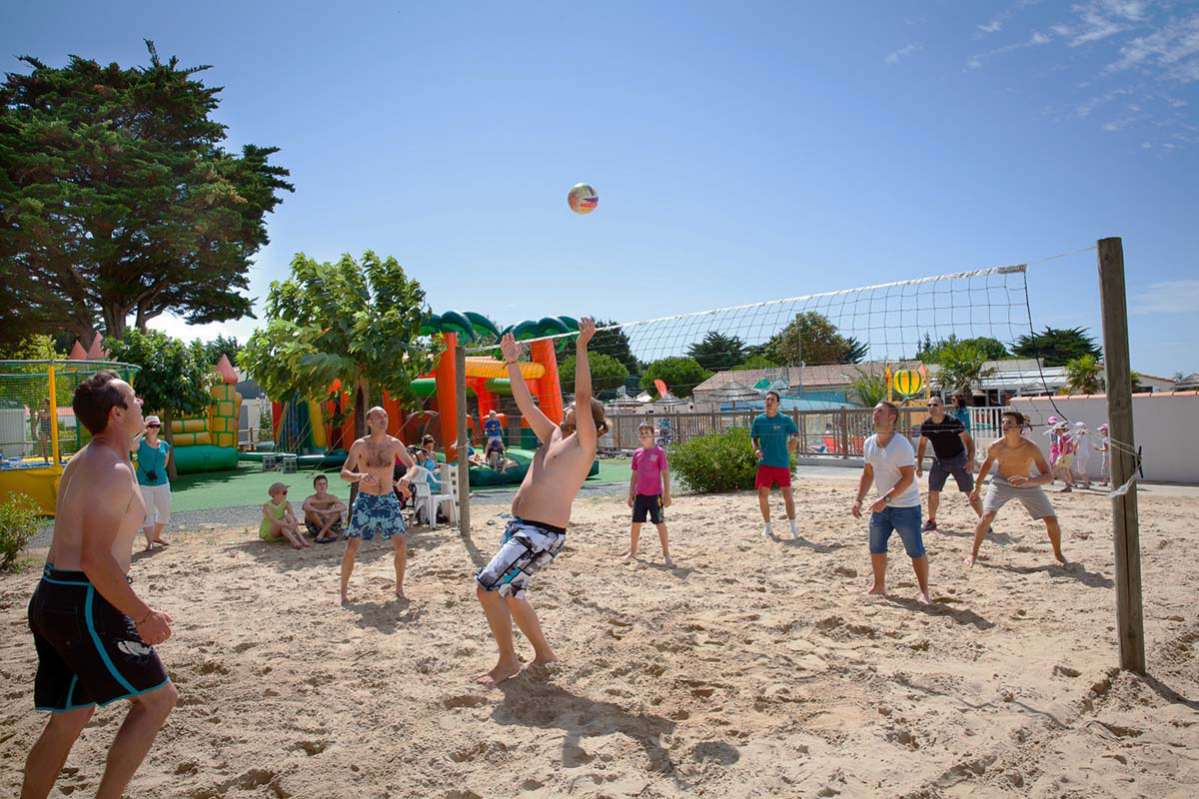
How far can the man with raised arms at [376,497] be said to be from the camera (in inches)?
225

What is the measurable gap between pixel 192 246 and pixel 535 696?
24.6m

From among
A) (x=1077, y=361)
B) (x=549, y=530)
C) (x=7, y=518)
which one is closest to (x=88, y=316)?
(x=7, y=518)

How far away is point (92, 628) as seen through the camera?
2.38m

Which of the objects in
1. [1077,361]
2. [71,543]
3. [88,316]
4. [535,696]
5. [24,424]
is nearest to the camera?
[71,543]

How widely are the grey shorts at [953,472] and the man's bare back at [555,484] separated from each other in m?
5.37

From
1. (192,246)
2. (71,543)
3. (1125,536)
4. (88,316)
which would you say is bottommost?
(1125,536)

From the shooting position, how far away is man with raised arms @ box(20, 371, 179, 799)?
7.69 ft

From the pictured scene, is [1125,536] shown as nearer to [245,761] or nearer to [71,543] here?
[245,761]

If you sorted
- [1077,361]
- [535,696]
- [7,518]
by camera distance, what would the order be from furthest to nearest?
[1077,361], [7,518], [535,696]

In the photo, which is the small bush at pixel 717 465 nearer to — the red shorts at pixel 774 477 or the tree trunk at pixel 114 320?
the red shorts at pixel 774 477

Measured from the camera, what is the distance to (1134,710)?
3486 mm

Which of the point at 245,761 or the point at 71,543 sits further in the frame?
the point at 245,761

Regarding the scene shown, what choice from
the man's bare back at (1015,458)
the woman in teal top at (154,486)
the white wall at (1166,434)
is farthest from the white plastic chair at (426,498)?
the white wall at (1166,434)

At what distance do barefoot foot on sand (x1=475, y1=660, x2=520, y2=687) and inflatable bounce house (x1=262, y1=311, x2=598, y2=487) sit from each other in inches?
417
